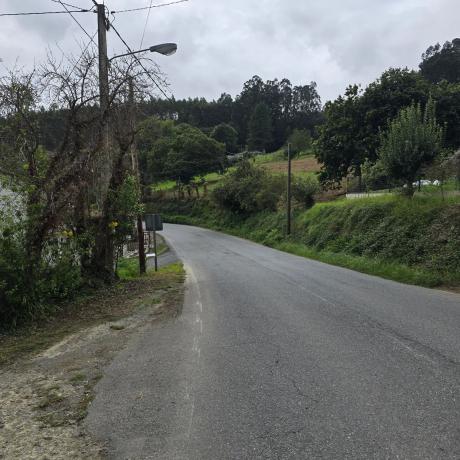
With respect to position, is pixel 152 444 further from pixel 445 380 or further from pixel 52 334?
pixel 52 334

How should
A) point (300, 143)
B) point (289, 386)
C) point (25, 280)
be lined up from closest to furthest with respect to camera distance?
point (289, 386) < point (25, 280) < point (300, 143)

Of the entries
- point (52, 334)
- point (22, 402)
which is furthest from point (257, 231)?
point (22, 402)

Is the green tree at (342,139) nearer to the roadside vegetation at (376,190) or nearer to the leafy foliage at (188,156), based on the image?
the roadside vegetation at (376,190)

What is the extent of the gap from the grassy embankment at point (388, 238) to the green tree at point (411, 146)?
1515 mm

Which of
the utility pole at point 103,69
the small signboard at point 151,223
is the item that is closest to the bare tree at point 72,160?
the utility pole at point 103,69

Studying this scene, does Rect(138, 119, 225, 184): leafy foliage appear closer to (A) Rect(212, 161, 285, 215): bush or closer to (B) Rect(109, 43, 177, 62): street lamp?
(A) Rect(212, 161, 285, 215): bush

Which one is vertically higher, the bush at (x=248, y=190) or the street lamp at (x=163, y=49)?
the street lamp at (x=163, y=49)

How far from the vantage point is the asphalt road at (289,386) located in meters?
3.88

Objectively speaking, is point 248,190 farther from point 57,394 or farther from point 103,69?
point 57,394

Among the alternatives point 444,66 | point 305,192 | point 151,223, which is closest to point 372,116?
point 305,192

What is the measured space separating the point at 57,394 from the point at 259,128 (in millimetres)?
98439

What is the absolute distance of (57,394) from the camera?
5234mm

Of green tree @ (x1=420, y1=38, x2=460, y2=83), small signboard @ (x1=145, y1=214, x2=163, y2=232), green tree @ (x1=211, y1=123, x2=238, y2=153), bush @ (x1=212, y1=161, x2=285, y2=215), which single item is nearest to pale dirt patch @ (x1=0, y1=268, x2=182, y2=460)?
small signboard @ (x1=145, y1=214, x2=163, y2=232)

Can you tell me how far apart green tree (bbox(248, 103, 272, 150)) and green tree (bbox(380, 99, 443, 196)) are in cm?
8103
